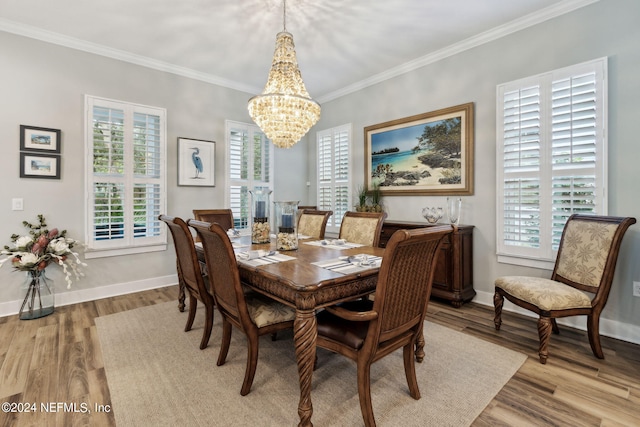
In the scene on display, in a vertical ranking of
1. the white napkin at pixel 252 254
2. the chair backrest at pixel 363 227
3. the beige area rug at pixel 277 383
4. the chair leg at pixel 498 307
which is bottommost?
the beige area rug at pixel 277 383

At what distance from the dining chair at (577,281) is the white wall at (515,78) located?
388 mm

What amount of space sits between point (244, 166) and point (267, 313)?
3.31 meters

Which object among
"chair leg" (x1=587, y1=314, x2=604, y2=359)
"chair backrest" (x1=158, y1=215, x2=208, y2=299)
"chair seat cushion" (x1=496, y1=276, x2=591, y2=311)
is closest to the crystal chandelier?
"chair backrest" (x1=158, y1=215, x2=208, y2=299)

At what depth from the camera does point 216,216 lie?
12.2 ft

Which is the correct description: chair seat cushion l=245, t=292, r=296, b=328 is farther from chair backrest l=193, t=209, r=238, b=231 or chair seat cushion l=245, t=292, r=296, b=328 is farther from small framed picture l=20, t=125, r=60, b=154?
small framed picture l=20, t=125, r=60, b=154

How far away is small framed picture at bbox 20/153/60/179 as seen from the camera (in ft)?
10.4

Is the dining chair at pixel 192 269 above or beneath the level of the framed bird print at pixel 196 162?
beneath

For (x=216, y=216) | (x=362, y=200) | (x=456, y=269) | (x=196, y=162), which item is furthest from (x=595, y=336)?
(x=196, y=162)

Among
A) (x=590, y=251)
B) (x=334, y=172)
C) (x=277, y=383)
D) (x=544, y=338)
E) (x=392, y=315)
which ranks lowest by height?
(x=277, y=383)

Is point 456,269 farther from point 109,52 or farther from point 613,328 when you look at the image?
point 109,52

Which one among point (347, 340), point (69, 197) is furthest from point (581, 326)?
point (69, 197)

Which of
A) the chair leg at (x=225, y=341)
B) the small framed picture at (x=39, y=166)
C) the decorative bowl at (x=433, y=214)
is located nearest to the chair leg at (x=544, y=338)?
the decorative bowl at (x=433, y=214)

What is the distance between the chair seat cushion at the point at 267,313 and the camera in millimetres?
1844

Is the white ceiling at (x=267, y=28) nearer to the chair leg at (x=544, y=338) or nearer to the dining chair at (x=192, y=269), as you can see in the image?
the dining chair at (x=192, y=269)
